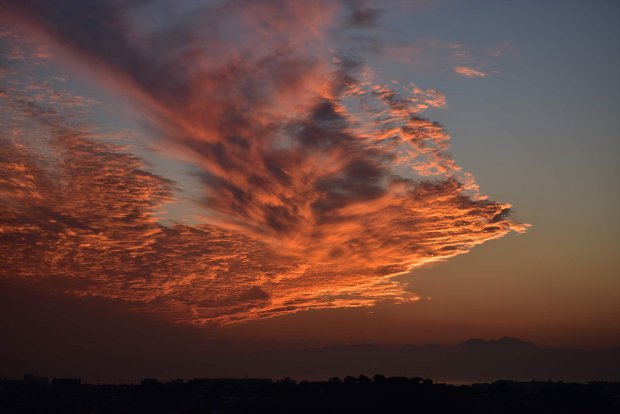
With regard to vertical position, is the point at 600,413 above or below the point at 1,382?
below

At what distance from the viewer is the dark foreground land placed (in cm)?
7881

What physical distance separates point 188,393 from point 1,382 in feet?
204

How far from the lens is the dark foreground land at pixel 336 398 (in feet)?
259

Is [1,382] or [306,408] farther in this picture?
[1,382]

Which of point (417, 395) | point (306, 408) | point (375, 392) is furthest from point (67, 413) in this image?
point (417, 395)

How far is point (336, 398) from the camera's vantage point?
275 ft

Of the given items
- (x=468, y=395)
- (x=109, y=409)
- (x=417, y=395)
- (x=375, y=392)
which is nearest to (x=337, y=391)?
(x=375, y=392)

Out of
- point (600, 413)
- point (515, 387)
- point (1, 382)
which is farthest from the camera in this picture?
point (1, 382)

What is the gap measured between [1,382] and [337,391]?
285 feet

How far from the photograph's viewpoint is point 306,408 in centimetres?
7994

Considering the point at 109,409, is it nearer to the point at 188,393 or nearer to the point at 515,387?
the point at 188,393

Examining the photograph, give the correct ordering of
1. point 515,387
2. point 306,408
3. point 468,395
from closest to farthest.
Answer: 1. point 306,408
2. point 468,395
3. point 515,387

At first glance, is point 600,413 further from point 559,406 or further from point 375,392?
point 375,392

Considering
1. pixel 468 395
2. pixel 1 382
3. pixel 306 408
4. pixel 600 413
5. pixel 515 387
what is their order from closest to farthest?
pixel 600 413 < pixel 306 408 < pixel 468 395 < pixel 515 387 < pixel 1 382
